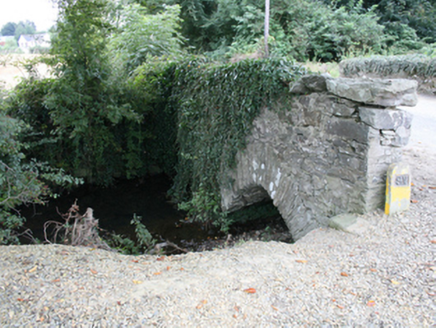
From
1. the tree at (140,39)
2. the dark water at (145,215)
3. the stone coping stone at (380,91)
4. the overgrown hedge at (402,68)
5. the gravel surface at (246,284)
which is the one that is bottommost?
the dark water at (145,215)

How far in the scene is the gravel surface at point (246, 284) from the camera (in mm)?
2223

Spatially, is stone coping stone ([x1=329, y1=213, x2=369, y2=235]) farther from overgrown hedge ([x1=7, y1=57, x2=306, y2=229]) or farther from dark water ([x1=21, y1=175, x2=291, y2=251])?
dark water ([x1=21, y1=175, x2=291, y2=251])

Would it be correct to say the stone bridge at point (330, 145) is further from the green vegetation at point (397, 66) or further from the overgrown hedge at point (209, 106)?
the green vegetation at point (397, 66)

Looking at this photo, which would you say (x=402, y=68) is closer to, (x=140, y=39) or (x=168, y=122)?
(x=168, y=122)

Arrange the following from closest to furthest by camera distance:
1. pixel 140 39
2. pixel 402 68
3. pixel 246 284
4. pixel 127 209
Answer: pixel 246 284 → pixel 127 209 → pixel 402 68 → pixel 140 39

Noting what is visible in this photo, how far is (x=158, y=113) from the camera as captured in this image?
841 cm

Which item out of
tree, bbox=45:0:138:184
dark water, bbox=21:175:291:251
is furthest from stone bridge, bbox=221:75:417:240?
tree, bbox=45:0:138:184

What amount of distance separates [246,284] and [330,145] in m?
1.85

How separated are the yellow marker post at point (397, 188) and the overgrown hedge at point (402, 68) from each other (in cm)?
717

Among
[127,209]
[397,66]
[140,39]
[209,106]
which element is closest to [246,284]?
[209,106]

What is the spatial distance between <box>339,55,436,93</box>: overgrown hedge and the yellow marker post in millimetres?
7166

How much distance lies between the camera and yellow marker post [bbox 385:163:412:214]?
3412mm

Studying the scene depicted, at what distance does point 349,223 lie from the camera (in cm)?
343

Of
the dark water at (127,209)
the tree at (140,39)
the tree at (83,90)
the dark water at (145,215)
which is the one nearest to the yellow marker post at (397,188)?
the dark water at (145,215)
